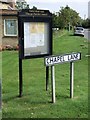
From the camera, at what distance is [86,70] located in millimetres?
13773

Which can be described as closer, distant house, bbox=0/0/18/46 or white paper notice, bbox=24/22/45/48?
white paper notice, bbox=24/22/45/48

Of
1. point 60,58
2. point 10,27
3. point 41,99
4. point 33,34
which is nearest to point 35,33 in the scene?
point 33,34

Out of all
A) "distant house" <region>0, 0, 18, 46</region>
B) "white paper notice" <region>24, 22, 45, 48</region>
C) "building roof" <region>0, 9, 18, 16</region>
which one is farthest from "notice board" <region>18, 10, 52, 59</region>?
"building roof" <region>0, 9, 18, 16</region>

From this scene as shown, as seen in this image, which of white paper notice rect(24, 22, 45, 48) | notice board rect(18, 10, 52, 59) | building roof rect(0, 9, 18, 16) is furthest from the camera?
building roof rect(0, 9, 18, 16)

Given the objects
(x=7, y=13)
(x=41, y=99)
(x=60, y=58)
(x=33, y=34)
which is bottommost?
(x=41, y=99)

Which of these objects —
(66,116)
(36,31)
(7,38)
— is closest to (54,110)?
(66,116)

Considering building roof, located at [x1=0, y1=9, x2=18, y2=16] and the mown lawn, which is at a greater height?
building roof, located at [x1=0, y1=9, x2=18, y2=16]

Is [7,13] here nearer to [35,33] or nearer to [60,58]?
[35,33]

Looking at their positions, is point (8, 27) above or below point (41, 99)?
above

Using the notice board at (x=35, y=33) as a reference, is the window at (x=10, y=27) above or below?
above

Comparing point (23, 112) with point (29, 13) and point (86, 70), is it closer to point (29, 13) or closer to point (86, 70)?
point (29, 13)

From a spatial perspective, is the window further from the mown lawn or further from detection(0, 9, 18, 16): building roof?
the mown lawn

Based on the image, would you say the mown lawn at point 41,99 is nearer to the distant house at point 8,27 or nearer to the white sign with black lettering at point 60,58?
the white sign with black lettering at point 60,58

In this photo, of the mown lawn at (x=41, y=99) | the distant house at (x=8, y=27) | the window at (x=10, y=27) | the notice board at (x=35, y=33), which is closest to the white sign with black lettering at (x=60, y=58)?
the notice board at (x=35, y=33)
